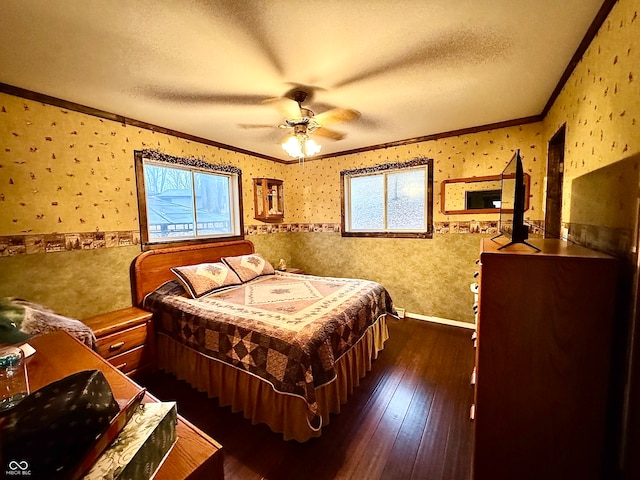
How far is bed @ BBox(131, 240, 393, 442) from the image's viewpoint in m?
1.64

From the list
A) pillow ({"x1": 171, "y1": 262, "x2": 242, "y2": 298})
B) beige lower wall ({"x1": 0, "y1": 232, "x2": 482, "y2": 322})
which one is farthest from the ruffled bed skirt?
beige lower wall ({"x1": 0, "y1": 232, "x2": 482, "y2": 322})

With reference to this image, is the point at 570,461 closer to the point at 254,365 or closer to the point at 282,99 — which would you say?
the point at 254,365

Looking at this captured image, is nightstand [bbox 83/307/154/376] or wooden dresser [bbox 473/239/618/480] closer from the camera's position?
wooden dresser [bbox 473/239/618/480]

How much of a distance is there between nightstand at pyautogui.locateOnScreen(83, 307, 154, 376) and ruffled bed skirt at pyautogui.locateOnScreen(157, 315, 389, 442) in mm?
143

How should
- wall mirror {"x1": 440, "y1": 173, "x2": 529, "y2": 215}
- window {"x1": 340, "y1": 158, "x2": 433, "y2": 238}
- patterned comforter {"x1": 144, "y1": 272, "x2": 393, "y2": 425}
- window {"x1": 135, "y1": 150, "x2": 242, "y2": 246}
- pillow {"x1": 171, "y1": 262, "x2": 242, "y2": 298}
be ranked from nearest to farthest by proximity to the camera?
patterned comforter {"x1": 144, "y1": 272, "x2": 393, "y2": 425}, pillow {"x1": 171, "y1": 262, "x2": 242, "y2": 298}, window {"x1": 135, "y1": 150, "x2": 242, "y2": 246}, wall mirror {"x1": 440, "y1": 173, "x2": 529, "y2": 215}, window {"x1": 340, "y1": 158, "x2": 433, "y2": 238}

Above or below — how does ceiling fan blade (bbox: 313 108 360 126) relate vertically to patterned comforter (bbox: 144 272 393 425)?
above

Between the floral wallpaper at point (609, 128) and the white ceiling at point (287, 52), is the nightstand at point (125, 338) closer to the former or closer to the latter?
the white ceiling at point (287, 52)

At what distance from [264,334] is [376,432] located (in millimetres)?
1008

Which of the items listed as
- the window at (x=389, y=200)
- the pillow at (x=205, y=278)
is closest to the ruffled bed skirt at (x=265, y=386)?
the pillow at (x=205, y=278)

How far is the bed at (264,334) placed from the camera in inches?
64.7

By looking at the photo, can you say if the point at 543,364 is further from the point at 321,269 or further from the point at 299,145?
the point at 321,269

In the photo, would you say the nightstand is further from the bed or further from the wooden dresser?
the wooden dresser

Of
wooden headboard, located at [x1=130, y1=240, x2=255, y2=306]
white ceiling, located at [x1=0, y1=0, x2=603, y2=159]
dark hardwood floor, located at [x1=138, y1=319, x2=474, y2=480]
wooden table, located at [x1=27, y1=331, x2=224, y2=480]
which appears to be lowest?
dark hardwood floor, located at [x1=138, y1=319, x2=474, y2=480]

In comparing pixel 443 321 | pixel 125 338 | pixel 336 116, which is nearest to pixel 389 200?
pixel 443 321
